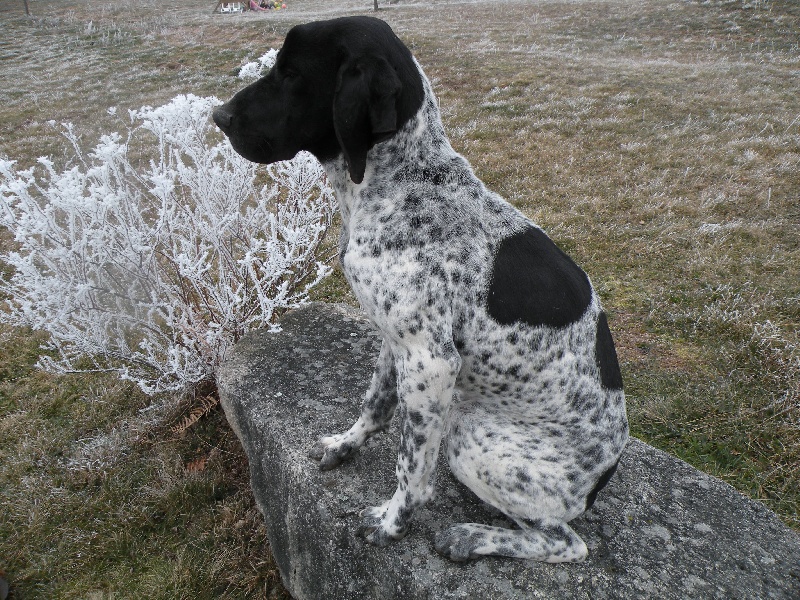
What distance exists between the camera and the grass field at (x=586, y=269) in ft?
11.2

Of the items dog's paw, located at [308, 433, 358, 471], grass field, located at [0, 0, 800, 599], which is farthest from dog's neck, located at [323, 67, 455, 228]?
grass field, located at [0, 0, 800, 599]

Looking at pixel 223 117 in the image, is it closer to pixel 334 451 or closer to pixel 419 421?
pixel 419 421

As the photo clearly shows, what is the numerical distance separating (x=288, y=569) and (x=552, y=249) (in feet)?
6.91

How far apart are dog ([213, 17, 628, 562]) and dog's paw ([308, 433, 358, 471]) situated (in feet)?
1.90

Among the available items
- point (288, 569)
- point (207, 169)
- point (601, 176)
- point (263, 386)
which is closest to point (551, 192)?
point (601, 176)

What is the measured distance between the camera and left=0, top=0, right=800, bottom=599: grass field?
3.41 metres

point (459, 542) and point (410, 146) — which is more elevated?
point (410, 146)

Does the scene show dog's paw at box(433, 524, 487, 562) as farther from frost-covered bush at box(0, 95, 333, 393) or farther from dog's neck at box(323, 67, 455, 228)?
frost-covered bush at box(0, 95, 333, 393)

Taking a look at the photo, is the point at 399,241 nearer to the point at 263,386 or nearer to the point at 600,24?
the point at 263,386

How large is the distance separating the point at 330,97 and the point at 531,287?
37.3 inches

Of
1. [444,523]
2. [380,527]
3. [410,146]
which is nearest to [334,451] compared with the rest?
[380,527]

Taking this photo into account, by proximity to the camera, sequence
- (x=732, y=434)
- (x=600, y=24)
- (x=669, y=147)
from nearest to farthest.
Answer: (x=732, y=434), (x=669, y=147), (x=600, y=24)

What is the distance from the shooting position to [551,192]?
7422 mm

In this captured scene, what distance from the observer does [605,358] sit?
224 centimetres
